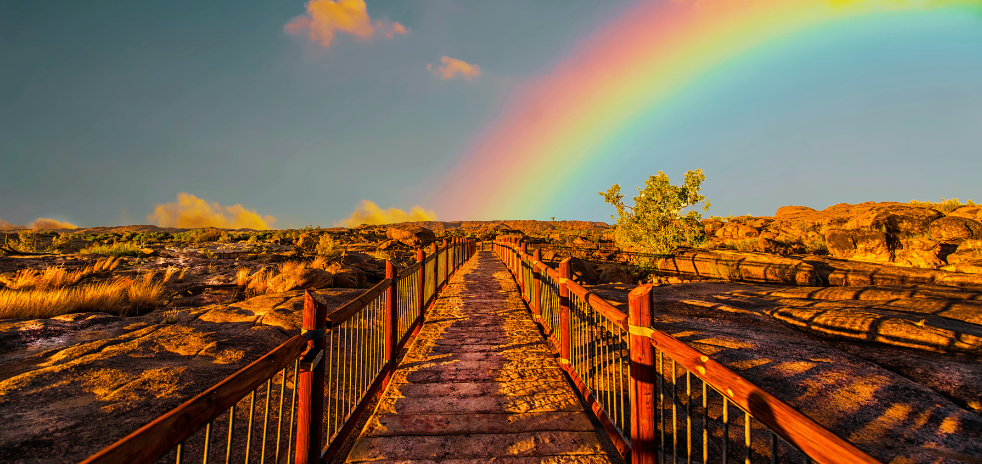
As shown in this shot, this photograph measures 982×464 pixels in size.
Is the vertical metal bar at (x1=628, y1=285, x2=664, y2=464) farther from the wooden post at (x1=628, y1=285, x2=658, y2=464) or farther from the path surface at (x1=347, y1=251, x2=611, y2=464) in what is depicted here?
the path surface at (x1=347, y1=251, x2=611, y2=464)

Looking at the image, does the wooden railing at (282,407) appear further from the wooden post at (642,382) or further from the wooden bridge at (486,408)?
the wooden post at (642,382)

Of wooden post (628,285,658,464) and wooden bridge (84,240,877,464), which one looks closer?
wooden bridge (84,240,877,464)

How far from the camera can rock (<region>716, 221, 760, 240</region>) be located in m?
33.6

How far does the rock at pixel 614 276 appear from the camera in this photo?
57.0 feet

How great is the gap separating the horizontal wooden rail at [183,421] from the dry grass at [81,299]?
30.6ft

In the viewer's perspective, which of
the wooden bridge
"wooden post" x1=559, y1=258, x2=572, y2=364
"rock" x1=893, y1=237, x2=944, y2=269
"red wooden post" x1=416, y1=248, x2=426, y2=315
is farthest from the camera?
"rock" x1=893, y1=237, x2=944, y2=269

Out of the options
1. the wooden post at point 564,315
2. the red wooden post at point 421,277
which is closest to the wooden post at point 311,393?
the wooden post at point 564,315

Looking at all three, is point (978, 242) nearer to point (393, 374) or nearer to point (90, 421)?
point (393, 374)

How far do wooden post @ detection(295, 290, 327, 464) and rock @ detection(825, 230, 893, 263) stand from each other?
24735 mm

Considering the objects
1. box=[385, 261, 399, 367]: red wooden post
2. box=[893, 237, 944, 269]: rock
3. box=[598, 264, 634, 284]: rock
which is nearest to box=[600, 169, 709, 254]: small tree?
box=[598, 264, 634, 284]: rock

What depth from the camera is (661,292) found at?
11000 mm

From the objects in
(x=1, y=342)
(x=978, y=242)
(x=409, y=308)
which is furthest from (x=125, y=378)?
(x=978, y=242)

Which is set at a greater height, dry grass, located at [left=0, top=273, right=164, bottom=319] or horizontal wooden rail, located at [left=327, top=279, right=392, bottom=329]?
horizontal wooden rail, located at [left=327, top=279, right=392, bottom=329]

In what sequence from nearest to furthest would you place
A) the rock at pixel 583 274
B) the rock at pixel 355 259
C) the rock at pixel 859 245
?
the rock at pixel 583 274 < the rock at pixel 355 259 < the rock at pixel 859 245
